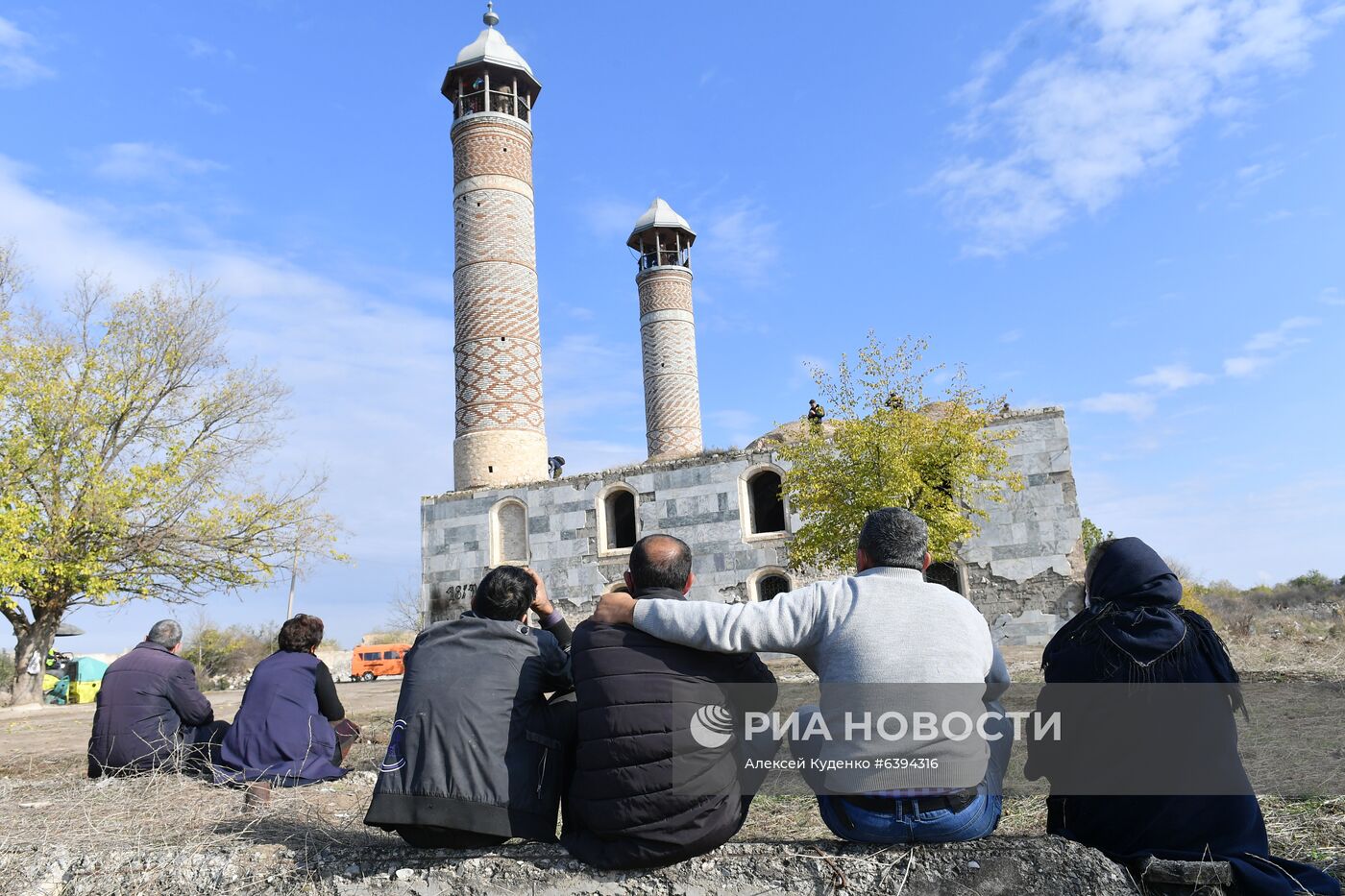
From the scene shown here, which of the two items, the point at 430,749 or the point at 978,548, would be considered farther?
the point at 978,548

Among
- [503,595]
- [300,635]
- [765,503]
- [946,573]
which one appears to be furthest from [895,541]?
[765,503]

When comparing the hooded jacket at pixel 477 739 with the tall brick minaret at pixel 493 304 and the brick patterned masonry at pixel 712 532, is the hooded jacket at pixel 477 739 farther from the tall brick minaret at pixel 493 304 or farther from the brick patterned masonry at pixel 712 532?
the tall brick minaret at pixel 493 304

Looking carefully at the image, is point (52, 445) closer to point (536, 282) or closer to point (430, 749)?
point (536, 282)

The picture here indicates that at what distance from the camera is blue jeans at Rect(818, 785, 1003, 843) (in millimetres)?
2760

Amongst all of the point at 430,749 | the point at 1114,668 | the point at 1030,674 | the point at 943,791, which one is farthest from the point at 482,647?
the point at 1030,674

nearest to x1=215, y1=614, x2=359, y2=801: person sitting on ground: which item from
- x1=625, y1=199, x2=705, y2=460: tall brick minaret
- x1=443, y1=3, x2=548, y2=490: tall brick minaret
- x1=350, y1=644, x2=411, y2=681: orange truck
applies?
x1=443, y1=3, x2=548, y2=490: tall brick minaret

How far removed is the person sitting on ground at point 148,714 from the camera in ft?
16.8

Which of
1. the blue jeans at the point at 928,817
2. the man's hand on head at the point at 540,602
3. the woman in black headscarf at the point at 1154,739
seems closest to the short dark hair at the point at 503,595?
the man's hand on head at the point at 540,602

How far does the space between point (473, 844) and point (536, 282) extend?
1887cm

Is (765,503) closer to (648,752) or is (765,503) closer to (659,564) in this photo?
(659,564)

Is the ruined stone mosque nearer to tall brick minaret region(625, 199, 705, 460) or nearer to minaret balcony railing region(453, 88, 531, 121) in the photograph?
minaret balcony railing region(453, 88, 531, 121)

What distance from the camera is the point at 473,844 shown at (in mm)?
3109

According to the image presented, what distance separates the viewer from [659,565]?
10.1 ft

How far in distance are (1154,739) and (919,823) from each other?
78cm
